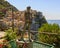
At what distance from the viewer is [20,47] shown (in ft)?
21.9

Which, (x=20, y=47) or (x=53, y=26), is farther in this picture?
(x=53, y=26)

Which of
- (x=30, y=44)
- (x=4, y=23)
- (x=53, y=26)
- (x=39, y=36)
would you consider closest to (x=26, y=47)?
(x=30, y=44)

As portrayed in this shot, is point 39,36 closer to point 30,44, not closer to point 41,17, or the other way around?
point 30,44

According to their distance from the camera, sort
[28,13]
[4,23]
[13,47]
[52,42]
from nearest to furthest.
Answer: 1. [28,13]
2. [13,47]
3. [52,42]
4. [4,23]

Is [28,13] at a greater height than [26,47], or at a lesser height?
greater

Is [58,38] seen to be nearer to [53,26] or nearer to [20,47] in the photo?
[53,26]

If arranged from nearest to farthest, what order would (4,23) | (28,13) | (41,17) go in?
(28,13), (4,23), (41,17)

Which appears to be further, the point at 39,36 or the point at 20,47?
the point at 39,36

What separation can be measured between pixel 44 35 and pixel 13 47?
3.16 metres

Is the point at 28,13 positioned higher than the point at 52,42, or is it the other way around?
the point at 28,13

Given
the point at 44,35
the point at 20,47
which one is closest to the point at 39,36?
the point at 44,35

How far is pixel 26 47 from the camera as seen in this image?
6.14m

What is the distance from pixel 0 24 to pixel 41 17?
11.4 metres

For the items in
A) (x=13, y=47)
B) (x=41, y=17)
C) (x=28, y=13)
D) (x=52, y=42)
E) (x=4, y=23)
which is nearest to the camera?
(x=28, y=13)
